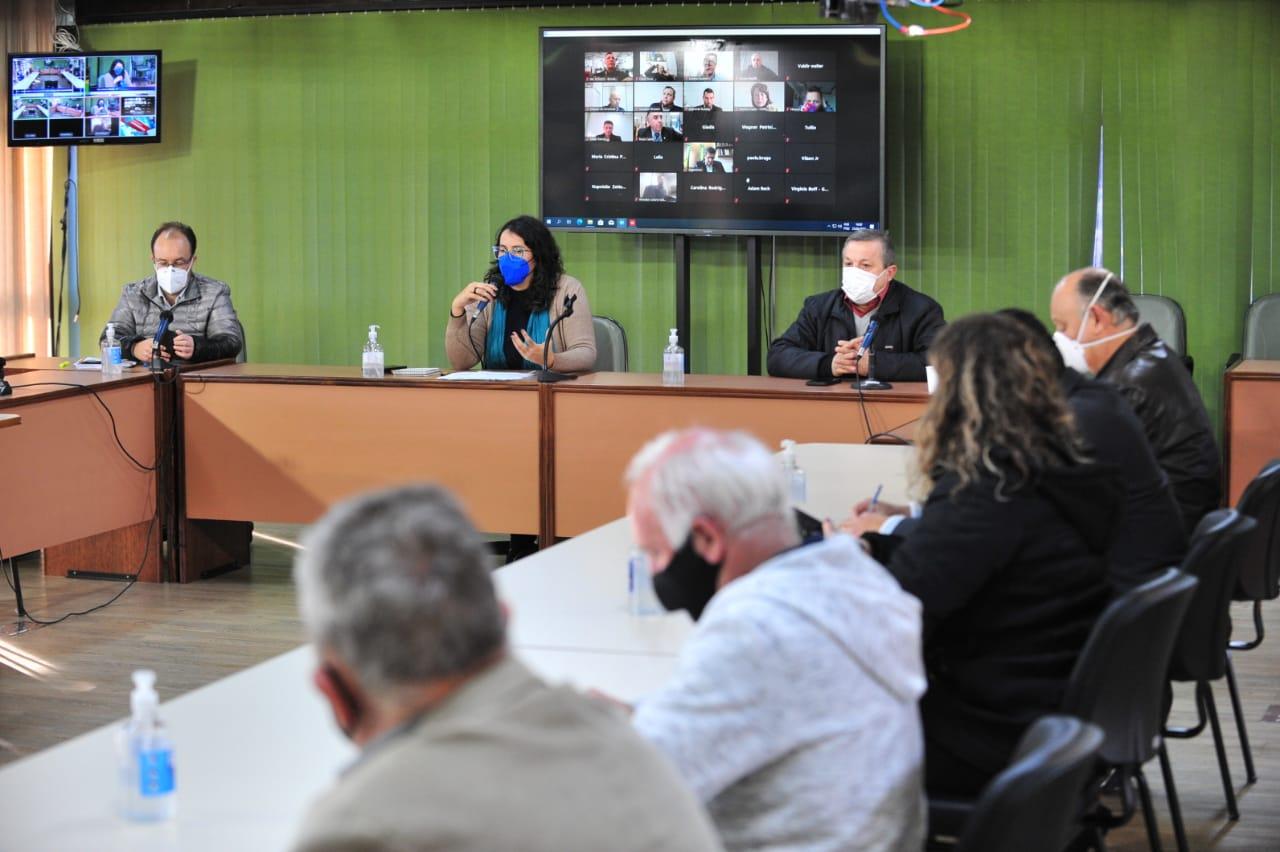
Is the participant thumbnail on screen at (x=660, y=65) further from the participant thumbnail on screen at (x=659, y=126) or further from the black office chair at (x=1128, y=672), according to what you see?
the black office chair at (x=1128, y=672)

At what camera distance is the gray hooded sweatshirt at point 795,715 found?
5.38 feet

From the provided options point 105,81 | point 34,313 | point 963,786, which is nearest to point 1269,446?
point 963,786

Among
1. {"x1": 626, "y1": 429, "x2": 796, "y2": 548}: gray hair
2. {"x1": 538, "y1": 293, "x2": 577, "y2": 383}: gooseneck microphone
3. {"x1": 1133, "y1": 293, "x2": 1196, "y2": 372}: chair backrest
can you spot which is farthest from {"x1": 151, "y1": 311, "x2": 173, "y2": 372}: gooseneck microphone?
{"x1": 626, "y1": 429, "x2": 796, "y2": 548}: gray hair

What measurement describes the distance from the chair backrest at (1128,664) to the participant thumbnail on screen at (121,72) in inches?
246

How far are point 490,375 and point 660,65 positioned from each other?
6.93 feet

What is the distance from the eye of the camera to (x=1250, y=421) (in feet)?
18.2

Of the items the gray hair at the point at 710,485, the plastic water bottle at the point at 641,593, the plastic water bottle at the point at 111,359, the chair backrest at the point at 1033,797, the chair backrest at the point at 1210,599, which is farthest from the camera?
the plastic water bottle at the point at 111,359

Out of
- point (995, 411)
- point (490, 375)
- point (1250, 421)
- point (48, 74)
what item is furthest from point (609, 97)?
point (995, 411)

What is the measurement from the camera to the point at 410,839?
107cm

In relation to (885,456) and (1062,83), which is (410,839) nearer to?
(885,456)

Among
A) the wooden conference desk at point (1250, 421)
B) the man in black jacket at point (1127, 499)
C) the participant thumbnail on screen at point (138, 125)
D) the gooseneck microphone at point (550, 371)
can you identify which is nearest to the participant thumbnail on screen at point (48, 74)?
the participant thumbnail on screen at point (138, 125)

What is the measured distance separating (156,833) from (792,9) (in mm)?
6213

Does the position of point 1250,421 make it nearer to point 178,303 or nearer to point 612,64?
point 612,64

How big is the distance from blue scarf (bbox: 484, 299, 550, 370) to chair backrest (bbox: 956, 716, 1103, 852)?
4.44 meters
